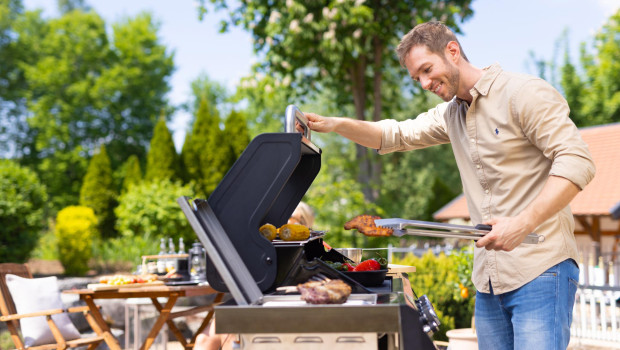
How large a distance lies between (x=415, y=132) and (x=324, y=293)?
4.02ft

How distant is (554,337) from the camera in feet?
6.47

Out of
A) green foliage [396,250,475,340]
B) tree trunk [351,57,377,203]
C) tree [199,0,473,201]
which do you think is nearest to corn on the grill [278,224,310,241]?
green foliage [396,250,475,340]

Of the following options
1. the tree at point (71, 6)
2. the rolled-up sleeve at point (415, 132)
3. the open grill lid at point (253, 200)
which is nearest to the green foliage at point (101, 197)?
the rolled-up sleeve at point (415, 132)

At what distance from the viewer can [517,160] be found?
208 cm

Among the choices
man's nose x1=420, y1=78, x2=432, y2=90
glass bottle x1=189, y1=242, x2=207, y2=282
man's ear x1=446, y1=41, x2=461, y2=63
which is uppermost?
Answer: man's ear x1=446, y1=41, x2=461, y2=63

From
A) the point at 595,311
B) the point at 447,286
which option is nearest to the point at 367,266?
the point at 447,286

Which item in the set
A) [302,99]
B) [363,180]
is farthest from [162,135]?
[363,180]

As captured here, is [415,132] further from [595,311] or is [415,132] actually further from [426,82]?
[595,311]

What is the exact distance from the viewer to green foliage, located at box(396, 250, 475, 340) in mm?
5926

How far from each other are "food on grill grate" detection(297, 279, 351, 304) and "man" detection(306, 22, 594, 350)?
0.49m

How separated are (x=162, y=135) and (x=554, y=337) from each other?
42.9 feet

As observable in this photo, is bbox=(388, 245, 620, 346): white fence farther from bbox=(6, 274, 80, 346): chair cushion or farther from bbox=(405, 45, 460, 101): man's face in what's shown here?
bbox=(405, 45, 460, 101): man's face

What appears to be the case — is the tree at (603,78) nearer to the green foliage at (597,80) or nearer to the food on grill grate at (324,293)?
the green foliage at (597,80)

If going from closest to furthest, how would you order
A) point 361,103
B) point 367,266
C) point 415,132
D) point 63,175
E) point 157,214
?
1. point 367,266
2. point 415,132
3. point 157,214
4. point 361,103
5. point 63,175
